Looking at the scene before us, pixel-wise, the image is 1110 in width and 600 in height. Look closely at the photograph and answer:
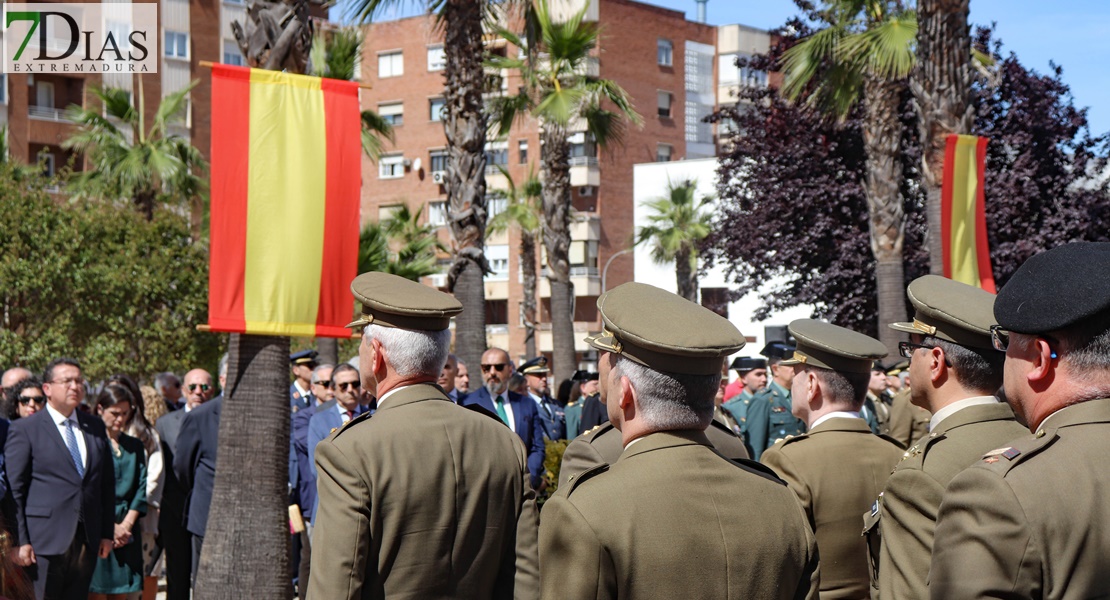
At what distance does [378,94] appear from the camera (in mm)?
66000

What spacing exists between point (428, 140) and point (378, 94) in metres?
5.48

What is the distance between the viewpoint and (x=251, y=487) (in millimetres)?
8055

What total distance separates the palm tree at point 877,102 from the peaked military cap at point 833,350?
12588mm

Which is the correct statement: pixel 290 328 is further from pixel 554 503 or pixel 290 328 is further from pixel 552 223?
pixel 552 223

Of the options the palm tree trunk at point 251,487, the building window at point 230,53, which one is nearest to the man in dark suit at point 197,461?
the palm tree trunk at point 251,487

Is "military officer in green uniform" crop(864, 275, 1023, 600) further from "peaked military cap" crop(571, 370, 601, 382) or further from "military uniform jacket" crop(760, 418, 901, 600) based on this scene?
"peaked military cap" crop(571, 370, 601, 382)

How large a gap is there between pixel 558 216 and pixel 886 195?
866 centimetres

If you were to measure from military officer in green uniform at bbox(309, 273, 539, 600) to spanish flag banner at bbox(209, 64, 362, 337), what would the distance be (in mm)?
3549

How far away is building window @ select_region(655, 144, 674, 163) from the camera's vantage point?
61875 millimetres

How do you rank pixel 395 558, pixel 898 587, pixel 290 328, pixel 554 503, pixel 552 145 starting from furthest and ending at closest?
pixel 552 145 → pixel 290 328 → pixel 395 558 → pixel 898 587 → pixel 554 503

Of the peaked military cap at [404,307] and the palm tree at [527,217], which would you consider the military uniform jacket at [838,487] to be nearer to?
the peaked military cap at [404,307]

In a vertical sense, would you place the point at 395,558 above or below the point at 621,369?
below

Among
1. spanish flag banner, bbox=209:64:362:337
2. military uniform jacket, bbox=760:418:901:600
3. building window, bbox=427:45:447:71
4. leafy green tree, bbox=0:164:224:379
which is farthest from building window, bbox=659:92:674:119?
military uniform jacket, bbox=760:418:901:600

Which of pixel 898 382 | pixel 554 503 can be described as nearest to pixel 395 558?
pixel 554 503
